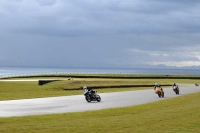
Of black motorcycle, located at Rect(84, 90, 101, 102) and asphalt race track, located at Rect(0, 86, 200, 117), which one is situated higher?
black motorcycle, located at Rect(84, 90, 101, 102)

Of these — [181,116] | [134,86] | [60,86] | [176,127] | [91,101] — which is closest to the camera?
[176,127]

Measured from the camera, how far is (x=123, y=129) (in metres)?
14.2

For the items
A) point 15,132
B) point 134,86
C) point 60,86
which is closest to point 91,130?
point 15,132

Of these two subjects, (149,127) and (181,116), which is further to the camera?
(181,116)

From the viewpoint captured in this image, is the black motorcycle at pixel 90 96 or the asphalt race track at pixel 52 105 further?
the black motorcycle at pixel 90 96

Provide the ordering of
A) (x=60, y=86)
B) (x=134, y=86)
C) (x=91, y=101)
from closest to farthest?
1. (x=91, y=101)
2. (x=60, y=86)
3. (x=134, y=86)

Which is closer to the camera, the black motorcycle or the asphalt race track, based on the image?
the asphalt race track

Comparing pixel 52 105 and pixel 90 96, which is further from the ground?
pixel 90 96

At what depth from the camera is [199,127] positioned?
48.3ft

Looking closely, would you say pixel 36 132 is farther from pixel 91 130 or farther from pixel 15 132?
pixel 91 130

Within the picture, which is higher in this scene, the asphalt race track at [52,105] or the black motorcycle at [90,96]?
the black motorcycle at [90,96]

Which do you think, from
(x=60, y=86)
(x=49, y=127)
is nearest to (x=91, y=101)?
(x=49, y=127)

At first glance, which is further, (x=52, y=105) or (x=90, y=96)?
(x=90, y=96)

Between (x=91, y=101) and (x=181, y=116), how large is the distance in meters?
14.9
